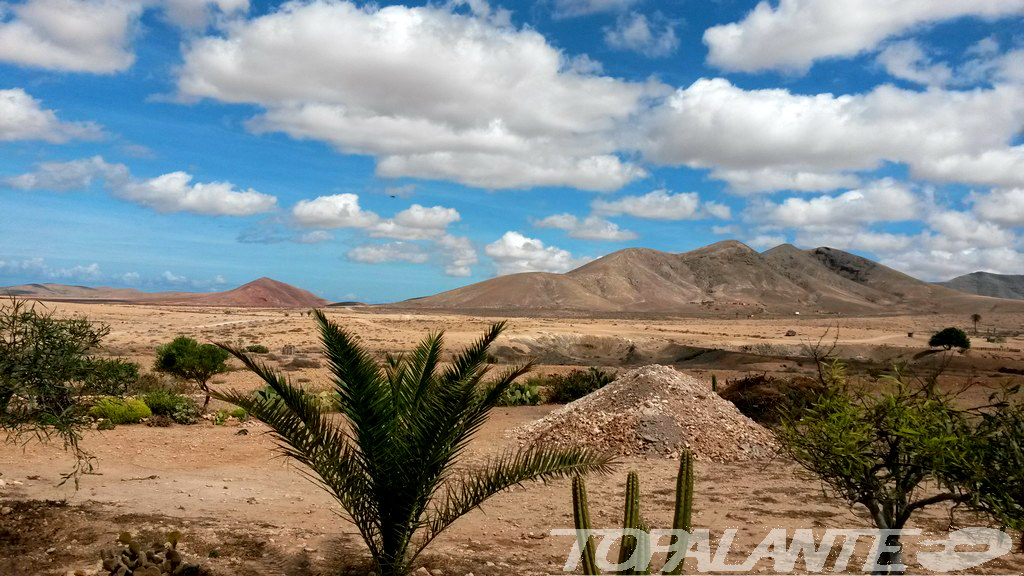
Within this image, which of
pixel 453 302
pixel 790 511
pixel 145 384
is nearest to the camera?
pixel 790 511

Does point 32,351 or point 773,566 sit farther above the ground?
point 32,351

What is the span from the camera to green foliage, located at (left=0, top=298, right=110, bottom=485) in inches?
272

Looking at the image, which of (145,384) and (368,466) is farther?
(145,384)

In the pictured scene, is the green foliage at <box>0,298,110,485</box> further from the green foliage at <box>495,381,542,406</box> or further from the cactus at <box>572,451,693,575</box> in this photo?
the green foliage at <box>495,381,542,406</box>

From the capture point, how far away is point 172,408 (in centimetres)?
1549

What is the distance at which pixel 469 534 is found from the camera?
27.4ft

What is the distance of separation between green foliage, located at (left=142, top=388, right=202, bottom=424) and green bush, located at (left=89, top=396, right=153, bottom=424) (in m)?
0.23

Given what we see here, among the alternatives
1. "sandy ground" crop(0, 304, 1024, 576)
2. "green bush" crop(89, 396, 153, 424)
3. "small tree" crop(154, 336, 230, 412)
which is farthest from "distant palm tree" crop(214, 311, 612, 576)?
"small tree" crop(154, 336, 230, 412)

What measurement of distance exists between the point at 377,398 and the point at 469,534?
3302mm

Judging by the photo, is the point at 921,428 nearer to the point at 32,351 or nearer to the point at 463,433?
the point at 463,433

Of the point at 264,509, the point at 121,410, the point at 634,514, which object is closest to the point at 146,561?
the point at 264,509

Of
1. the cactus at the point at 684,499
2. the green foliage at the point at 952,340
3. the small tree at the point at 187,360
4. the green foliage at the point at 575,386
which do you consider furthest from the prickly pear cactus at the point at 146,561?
the green foliage at the point at 952,340

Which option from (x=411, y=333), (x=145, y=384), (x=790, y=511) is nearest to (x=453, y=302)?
(x=411, y=333)

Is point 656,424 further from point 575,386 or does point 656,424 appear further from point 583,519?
point 583,519
